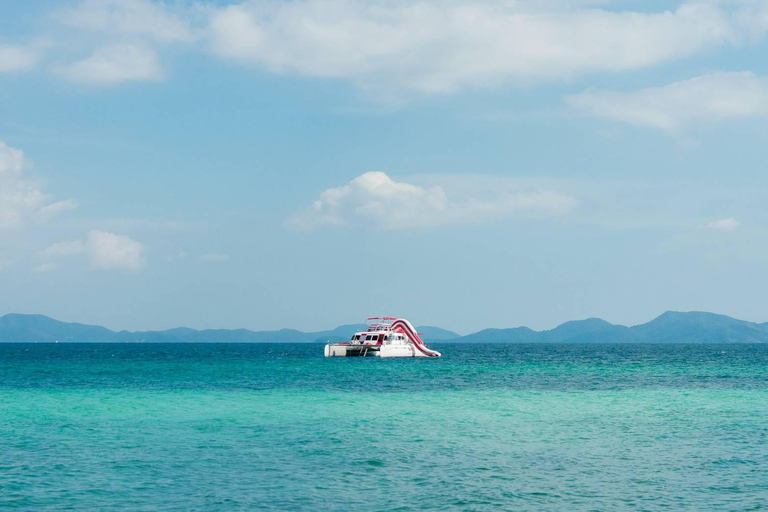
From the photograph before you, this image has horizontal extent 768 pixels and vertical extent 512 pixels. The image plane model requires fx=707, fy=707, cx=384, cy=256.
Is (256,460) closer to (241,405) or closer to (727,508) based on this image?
(727,508)

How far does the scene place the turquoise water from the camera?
65.5 feet

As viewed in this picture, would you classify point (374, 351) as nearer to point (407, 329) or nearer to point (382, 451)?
point (407, 329)

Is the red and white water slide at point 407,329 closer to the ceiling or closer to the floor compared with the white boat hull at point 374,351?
closer to the ceiling

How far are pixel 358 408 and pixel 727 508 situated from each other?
24.7 metres

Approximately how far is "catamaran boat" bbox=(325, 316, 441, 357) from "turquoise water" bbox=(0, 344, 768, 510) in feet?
194

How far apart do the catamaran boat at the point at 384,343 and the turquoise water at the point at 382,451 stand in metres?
59.2

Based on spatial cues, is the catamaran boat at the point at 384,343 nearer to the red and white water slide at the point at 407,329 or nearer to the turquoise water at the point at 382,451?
the red and white water slide at the point at 407,329

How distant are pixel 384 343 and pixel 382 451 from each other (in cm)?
8369

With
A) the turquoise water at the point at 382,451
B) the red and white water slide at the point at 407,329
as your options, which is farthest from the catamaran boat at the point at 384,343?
the turquoise water at the point at 382,451

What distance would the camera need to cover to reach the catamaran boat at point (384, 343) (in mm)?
110250

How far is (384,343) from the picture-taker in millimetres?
110250

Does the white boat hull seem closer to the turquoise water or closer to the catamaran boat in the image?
the catamaran boat

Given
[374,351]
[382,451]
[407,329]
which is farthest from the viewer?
[407,329]

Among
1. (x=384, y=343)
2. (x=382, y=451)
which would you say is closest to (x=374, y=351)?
(x=384, y=343)
